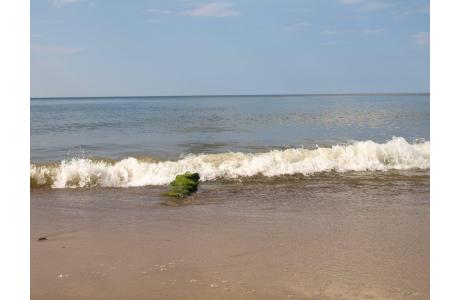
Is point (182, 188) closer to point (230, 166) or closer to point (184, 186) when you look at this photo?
point (184, 186)

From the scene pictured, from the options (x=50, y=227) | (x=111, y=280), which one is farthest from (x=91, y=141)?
(x=111, y=280)

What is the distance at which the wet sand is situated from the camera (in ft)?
14.6

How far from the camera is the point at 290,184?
32.7 ft

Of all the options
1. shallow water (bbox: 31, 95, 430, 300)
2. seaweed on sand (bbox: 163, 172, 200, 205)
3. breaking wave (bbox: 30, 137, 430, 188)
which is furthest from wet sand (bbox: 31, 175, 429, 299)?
breaking wave (bbox: 30, 137, 430, 188)

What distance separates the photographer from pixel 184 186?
29.7 feet

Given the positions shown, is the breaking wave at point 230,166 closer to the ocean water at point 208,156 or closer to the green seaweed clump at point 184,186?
the ocean water at point 208,156

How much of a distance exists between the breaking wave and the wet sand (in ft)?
4.43

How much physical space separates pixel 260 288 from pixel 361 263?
1.24 meters

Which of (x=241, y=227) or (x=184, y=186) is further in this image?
(x=184, y=186)

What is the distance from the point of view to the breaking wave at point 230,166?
10359mm

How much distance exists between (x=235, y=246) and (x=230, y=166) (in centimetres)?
594

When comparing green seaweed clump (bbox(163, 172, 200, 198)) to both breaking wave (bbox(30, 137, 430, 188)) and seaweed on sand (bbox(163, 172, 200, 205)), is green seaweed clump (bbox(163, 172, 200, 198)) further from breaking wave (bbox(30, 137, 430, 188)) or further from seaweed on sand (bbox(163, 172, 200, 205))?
breaking wave (bbox(30, 137, 430, 188))

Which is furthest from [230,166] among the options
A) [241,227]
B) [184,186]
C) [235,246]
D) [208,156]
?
[235,246]
